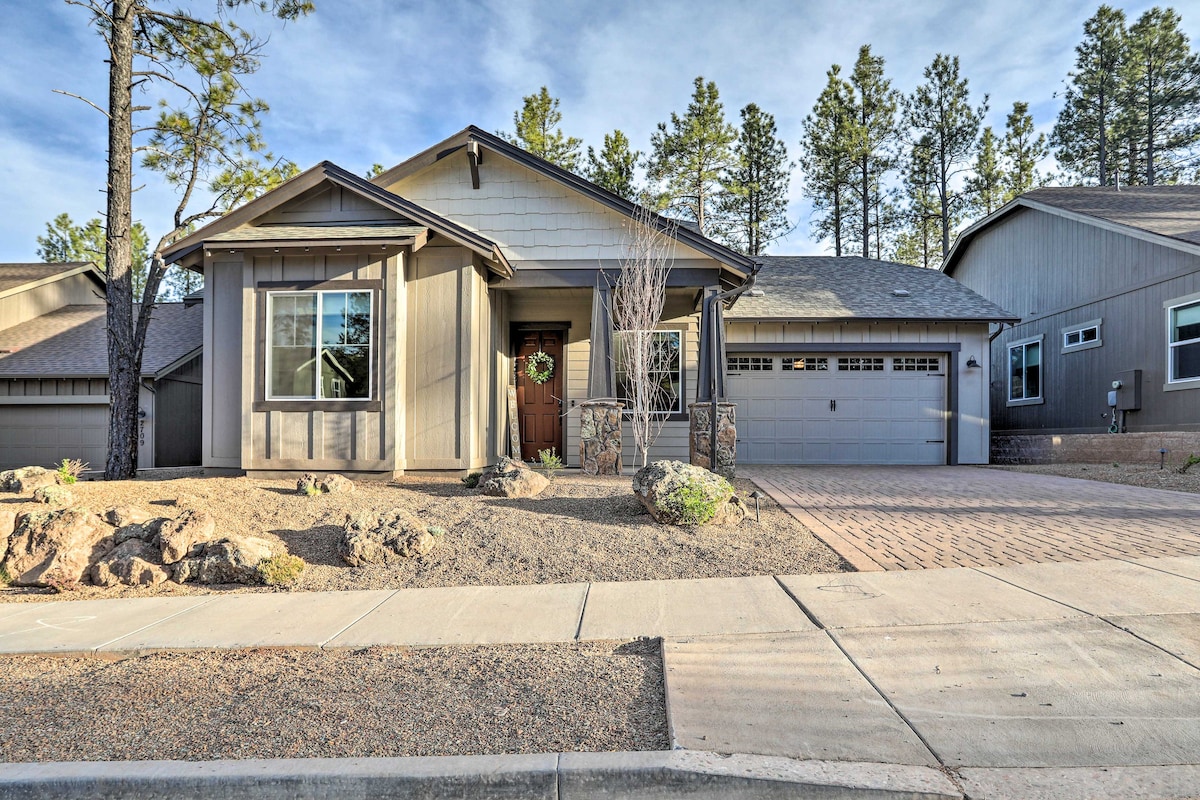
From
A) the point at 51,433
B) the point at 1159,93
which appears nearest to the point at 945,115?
the point at 1159,93

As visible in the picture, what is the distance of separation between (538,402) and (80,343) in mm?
11675

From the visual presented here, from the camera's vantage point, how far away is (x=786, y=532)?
6.06 meters

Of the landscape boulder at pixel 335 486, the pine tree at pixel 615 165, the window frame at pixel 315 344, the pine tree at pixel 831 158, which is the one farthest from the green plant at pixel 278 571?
the pine tree at pixel 831 158

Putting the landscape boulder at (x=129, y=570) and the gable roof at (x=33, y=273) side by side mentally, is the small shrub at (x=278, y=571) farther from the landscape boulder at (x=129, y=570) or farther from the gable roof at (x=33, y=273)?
the gable roof at (x=33, y=273)

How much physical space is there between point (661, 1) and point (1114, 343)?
38.7 ft

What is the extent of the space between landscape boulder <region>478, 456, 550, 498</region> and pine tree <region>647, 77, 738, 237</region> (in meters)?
18.4

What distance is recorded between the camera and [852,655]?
344cm

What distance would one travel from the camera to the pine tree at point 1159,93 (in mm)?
22391

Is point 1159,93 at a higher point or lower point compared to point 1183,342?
higher

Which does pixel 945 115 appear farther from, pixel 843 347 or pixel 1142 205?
pixel 843 347

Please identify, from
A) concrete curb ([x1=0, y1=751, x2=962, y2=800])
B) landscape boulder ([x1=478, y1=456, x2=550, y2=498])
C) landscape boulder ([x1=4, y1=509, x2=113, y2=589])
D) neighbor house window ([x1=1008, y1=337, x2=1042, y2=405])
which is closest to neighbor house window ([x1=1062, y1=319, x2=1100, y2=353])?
neighbor house window ([x1=1008, y1=337, x2=1042, y2=405])

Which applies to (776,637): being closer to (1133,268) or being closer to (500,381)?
(500,381)

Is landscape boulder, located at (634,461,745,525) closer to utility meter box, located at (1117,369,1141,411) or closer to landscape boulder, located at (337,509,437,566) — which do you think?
landscape boulder, located at (337,509,437,566)

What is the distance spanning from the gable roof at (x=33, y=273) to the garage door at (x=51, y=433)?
13.9 feet
